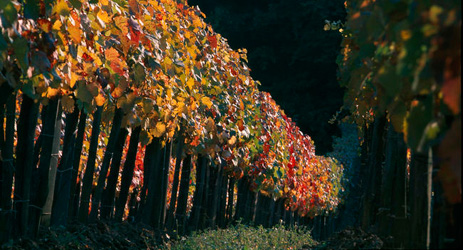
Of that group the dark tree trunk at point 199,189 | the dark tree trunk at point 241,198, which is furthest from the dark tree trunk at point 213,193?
the dark tree trunk at point 241,198

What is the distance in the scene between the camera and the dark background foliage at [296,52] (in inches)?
1652

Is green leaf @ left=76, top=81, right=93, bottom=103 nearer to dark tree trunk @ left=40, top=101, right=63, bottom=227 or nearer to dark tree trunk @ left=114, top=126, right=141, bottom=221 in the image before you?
dark tree trunk @ left=40, top=101, right=63, bottom=227

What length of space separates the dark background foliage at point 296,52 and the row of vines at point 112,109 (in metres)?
27.5

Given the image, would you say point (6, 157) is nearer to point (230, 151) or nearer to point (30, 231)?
point (30, 231)

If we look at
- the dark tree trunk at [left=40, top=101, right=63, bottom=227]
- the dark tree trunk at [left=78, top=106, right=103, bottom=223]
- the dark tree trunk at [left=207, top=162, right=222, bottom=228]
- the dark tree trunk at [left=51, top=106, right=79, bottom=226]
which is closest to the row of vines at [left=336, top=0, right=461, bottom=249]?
the dark tree trunk at [left=40, top=101, right=63, bottom=227]

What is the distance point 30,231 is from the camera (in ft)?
19.0

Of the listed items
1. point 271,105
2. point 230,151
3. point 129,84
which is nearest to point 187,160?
point 230,151

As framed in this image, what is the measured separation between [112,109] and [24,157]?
2021 mm

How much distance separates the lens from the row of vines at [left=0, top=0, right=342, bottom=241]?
5203mm

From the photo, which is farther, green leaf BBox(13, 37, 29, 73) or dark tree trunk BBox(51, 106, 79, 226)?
dark tree trunk BBox(51, 106, 79, 226)

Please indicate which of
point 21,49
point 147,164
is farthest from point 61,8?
point 147,164

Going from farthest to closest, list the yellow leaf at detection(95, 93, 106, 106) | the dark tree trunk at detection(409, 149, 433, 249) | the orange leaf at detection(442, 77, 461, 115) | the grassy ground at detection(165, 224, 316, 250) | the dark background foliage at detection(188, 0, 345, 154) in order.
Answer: the dark background foliage at detection(188, 0, 345, 154), the grassy ground at detection(165, 224, 316, 250), the yellow leaf at detection(95, 93, 106, 106), the dark tree trunk at detection(409, 149, 433, 249), the orange leaf at detection(442, 77, 461, 115)

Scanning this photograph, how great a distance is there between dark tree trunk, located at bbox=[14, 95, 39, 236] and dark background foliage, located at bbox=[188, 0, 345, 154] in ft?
118

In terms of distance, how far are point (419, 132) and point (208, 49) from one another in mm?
8753
